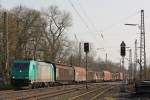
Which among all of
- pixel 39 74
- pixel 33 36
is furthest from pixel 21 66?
pixel 33 36

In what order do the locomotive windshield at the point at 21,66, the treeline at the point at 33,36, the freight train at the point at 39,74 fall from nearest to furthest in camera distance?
the freight train at the point at 39,74
the locomotive windshield at the point at 21,66
the treeline at the point at 33,36

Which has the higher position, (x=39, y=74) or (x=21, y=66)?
(x=21, y=66)

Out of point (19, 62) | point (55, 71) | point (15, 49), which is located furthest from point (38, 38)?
point (19, 62)

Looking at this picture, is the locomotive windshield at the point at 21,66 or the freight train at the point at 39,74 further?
the locomotive windshield at the point at 21,66

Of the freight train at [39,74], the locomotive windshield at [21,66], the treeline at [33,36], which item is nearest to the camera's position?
the freight train at [39,74]

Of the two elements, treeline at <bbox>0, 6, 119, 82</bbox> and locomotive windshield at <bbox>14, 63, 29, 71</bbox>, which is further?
treeline at <bbox>0, 6, 119, 82</bbox>

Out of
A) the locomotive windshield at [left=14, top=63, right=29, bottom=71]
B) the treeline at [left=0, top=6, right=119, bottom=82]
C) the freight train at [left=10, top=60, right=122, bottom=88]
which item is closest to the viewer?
the freight train at [left=10, top=60, right=122, bottom=88]

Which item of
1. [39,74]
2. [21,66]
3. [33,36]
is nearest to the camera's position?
[21,66]

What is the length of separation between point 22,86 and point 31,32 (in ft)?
152

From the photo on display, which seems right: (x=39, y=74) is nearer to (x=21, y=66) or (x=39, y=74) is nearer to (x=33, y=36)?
(x=21, y=66)

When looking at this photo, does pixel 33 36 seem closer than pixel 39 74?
No

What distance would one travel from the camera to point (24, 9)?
325ft

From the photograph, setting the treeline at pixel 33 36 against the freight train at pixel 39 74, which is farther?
the treeline at pixel 33 36

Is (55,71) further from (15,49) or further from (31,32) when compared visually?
(31,32)
